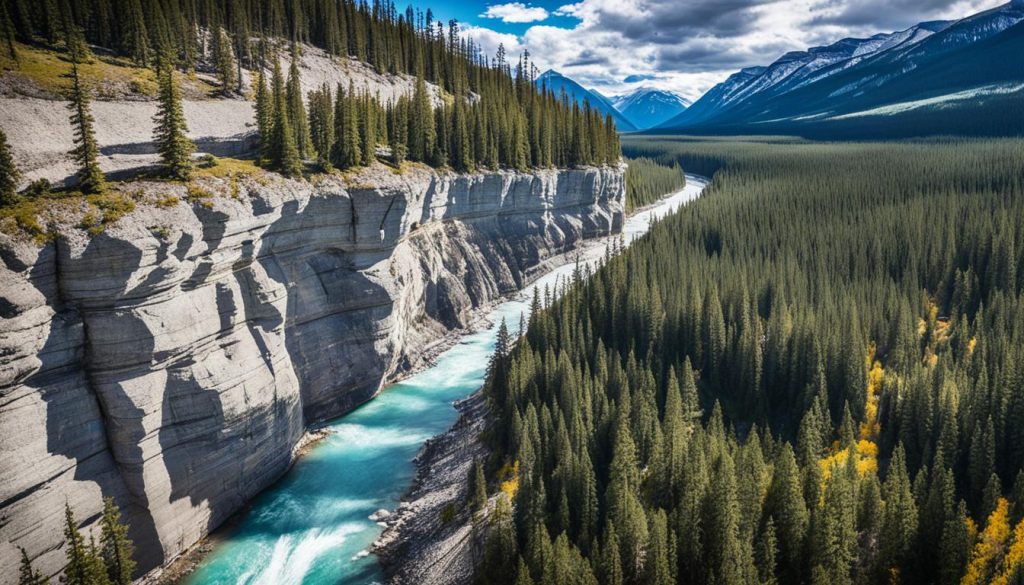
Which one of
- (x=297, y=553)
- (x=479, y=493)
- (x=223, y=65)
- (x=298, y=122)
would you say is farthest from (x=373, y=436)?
(x=223, y=65)

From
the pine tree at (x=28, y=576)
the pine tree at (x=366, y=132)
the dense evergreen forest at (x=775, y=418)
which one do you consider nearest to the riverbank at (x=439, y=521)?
the dense evergreen forest at (x=775, y=418)

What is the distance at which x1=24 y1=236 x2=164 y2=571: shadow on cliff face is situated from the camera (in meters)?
33.2

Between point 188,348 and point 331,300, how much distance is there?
59.2 ft

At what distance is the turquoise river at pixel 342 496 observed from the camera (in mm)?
38688

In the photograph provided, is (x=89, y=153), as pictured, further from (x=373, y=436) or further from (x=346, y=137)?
(x=373, y=436)

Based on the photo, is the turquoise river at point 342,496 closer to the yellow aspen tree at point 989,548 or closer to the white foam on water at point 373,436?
the white foam on water at point 373,436

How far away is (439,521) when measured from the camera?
41.7m

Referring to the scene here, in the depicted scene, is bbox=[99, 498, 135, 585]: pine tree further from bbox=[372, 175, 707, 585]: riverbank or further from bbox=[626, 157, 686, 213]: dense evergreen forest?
bbox=[626, 157, 686, 213]: dense evergreen forest

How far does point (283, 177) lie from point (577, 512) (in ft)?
113

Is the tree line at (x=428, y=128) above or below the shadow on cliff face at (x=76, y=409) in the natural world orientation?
above

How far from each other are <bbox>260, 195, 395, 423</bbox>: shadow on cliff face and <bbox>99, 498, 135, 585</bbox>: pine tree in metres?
20.8

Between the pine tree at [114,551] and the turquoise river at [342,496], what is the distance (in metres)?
5.83

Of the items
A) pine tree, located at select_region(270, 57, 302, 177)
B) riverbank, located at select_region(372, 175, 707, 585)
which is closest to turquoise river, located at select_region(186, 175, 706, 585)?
riverbank, located at select_region(372, 175, 707, 585)

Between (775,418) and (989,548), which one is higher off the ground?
(989,548)
